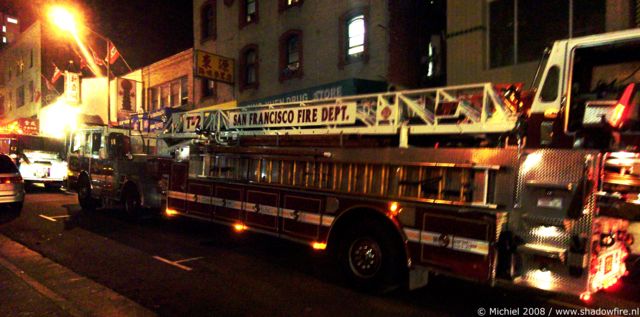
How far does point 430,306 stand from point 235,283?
8.20ft

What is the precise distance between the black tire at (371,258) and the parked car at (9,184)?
934cm

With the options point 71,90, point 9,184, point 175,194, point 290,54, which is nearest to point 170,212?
point 175,194

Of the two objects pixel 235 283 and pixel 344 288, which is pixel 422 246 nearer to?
pixel 344 288

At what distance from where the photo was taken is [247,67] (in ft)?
64.1

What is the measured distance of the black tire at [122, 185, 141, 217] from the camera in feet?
36.7

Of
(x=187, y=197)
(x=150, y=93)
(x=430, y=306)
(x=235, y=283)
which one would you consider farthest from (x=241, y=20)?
(x=430, y=306)

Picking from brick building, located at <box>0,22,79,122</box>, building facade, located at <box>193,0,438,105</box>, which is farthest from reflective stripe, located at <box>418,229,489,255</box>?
brick building, located at <box>0,22,79,122</box>

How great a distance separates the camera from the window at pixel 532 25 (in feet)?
32.9

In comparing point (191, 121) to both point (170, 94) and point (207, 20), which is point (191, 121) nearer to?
point (207, 20)

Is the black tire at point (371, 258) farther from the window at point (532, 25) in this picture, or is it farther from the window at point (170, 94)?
the window at point (170, 94)

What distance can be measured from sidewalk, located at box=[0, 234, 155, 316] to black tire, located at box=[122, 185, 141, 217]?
156 inches

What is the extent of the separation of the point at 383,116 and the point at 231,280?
299cm

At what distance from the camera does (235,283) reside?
6.27 metres

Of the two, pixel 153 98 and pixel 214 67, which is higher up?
pixel 214 67
